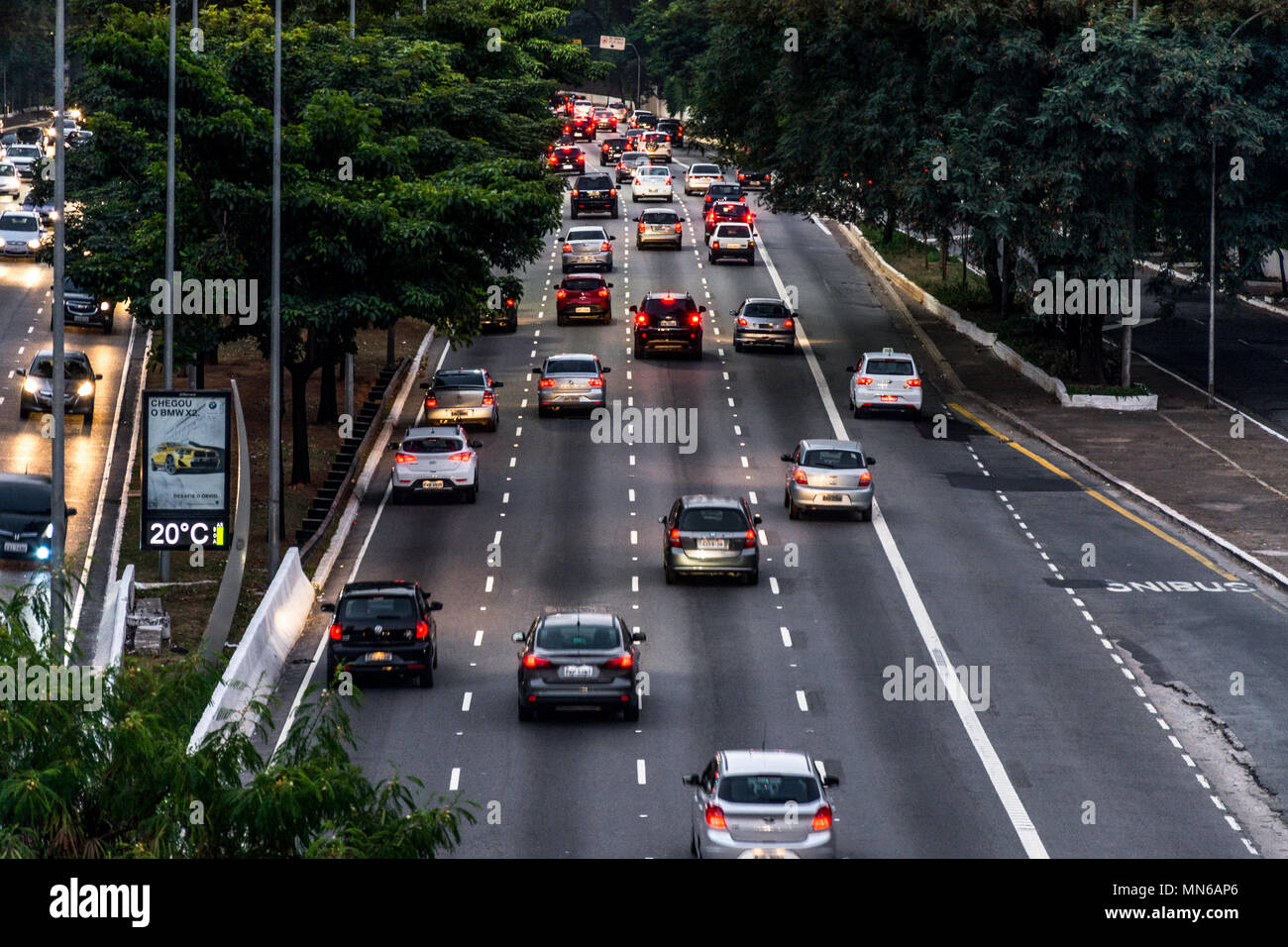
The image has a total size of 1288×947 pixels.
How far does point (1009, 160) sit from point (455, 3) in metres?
20.5

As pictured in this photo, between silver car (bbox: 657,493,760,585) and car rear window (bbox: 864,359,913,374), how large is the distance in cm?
1765

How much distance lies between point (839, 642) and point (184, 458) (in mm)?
11167

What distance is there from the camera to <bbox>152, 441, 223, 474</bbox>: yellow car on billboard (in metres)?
33.3

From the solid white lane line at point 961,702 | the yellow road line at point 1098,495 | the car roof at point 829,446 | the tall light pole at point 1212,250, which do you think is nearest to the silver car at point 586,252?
the yellow road line at point 1098,495

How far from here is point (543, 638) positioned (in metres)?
28.0

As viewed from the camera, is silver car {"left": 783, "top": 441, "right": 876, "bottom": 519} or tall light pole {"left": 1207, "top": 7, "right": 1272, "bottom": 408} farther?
tall light pole {"left": 1207, "top": 7, "right": 1272, "bottom": 408}

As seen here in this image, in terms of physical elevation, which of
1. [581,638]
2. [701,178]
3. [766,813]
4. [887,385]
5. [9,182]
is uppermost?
[701,178]

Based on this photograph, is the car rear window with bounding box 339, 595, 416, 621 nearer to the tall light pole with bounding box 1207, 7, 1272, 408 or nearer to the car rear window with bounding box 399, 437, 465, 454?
the car rear window with bounding box 399, 437, 465, 454

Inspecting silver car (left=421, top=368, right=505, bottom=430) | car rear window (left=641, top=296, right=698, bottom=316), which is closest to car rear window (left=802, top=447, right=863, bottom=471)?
silver car (left=421, top=368, right=505, bottom=430)

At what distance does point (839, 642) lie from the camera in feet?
108

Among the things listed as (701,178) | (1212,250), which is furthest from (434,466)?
(701,178)

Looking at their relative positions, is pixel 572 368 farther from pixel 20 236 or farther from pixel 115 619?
pixel 20 236

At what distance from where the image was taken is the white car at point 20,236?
3145 inches

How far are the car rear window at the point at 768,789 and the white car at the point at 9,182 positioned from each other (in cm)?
8248
